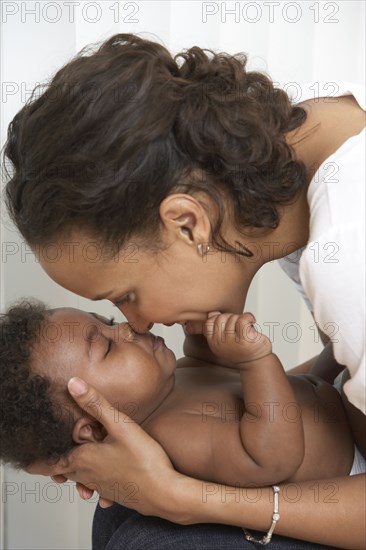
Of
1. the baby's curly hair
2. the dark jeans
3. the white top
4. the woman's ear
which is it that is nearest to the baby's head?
the baby's curly hair

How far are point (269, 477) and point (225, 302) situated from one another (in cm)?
28

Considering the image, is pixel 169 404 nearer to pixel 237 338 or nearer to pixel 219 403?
pixel 219 403

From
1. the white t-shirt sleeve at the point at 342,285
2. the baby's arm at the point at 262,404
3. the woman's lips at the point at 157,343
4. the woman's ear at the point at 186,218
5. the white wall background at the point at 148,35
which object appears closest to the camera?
the white t-shirt sleeve at the point at 342,285

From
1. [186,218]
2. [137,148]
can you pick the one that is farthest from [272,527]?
[137,148]

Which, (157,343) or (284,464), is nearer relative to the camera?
(284,464)

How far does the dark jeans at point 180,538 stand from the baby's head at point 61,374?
16cm

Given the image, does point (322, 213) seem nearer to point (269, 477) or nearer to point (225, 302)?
point (225, 302)

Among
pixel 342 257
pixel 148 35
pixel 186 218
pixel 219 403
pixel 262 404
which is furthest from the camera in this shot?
pixel 148 35

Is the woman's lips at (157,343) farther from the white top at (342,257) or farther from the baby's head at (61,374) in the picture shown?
Result: the white top at (342,257)

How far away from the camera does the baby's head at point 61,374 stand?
1278 mm

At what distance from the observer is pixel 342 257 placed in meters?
1.01

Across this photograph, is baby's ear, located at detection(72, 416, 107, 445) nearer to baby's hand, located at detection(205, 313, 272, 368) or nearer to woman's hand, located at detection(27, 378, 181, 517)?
woman's hand, located at detection(27, 378, 181, 517)

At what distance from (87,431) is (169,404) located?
0.52 feet

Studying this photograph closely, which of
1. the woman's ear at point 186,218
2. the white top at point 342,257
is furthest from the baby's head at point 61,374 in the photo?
the white top at point 342,257
